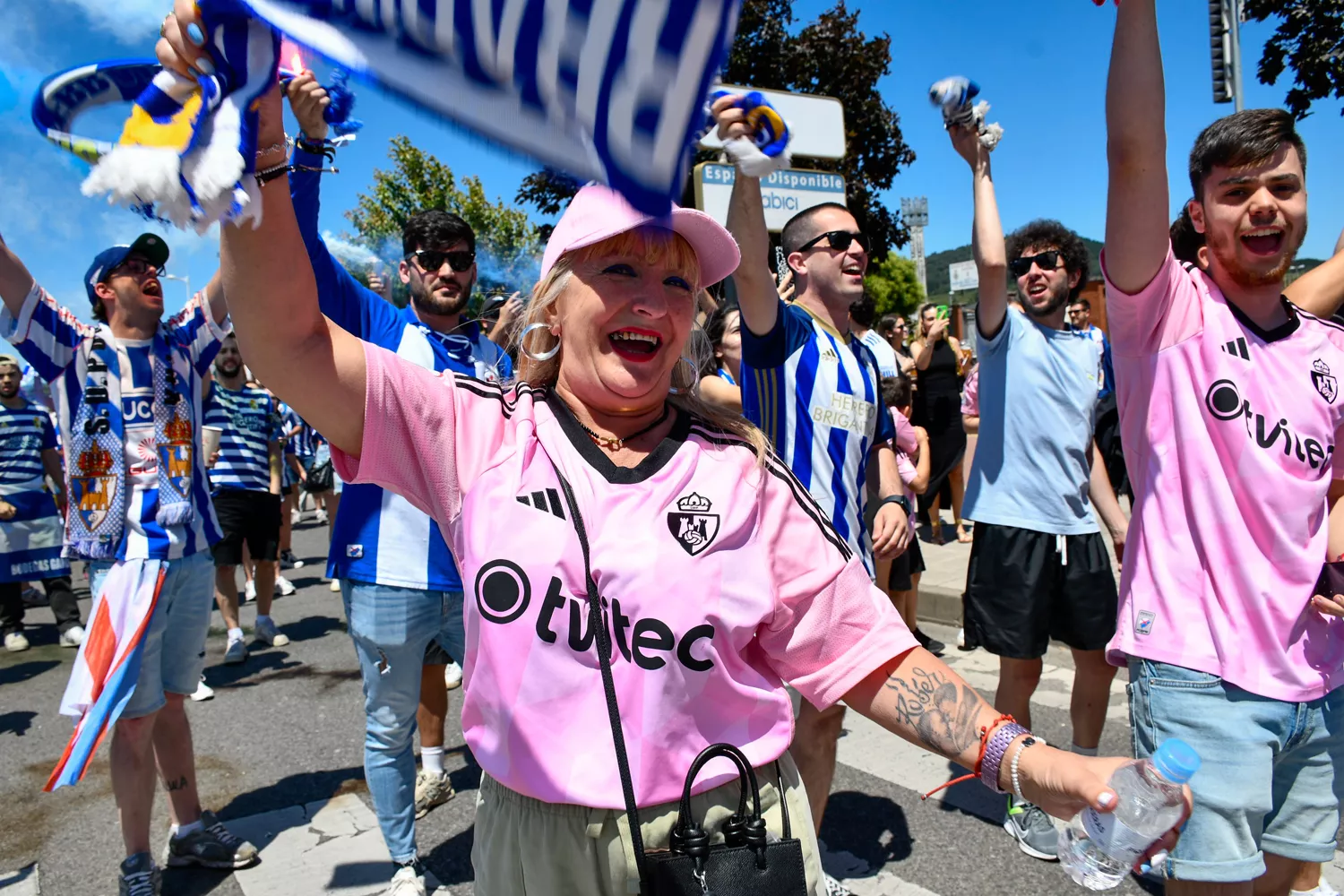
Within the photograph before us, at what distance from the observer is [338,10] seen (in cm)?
102

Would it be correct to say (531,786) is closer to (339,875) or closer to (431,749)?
(339,875)

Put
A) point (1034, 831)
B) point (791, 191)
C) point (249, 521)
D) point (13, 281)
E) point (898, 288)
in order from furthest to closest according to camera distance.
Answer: point (898, 288) < point (791, 191) < point (249, 521) < point (1034, 831) < point (13, 281)

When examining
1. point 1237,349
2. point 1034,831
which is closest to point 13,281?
point 1237,349

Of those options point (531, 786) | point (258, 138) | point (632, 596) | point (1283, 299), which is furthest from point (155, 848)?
point (1283, 299)

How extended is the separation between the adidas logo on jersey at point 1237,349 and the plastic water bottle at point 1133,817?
1.28 metres

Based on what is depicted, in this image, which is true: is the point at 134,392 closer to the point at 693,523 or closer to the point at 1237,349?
the point at 693,523

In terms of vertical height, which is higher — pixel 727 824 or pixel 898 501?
pixel 898 501

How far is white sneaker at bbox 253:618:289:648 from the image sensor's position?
691cm

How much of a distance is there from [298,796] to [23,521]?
16.2 feet

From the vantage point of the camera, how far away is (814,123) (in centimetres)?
931

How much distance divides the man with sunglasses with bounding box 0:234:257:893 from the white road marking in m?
0.14

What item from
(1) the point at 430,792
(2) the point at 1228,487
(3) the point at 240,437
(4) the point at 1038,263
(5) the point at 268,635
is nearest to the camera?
(2) the point at 1228,487

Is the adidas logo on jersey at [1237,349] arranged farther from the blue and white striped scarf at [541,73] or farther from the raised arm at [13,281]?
the raised arm at [13,281]

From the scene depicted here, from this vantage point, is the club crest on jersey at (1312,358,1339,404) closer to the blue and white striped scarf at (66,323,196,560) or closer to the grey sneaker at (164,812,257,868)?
the blue and white striped scarf at (66,323,196,560)
